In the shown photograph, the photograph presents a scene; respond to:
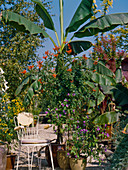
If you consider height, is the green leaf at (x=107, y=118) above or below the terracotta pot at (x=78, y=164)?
above

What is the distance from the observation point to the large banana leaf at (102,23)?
4.84m

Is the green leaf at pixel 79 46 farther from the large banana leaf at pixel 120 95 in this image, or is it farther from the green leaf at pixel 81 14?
the large banana leaf at pixel 120 95

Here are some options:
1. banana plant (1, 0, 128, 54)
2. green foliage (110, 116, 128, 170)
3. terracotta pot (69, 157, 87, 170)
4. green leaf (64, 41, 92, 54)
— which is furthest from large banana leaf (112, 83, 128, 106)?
green foliage (110, 116, 128, 170)

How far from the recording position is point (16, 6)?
27.4 ft

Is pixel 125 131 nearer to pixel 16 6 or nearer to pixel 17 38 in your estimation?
pixel 17 38

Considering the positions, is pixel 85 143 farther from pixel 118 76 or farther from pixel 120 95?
pixel 118 76

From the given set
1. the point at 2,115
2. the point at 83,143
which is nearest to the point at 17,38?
the point at 2,115

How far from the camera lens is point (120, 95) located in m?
5.04

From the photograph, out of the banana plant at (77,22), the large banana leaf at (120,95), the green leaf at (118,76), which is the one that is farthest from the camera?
the green leaf at (118,76)

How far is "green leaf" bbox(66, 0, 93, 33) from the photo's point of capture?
4.85 m

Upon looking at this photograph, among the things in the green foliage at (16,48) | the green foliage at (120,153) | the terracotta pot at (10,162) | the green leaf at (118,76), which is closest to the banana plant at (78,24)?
the green leaf at (118,76)

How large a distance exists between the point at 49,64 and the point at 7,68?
3.11 metres

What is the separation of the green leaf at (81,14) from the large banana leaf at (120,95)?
5.31 ft

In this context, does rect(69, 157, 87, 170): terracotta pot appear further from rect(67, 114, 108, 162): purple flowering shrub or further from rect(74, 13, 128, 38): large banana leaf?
rect(74, 13, 128, 38): large banana leaf
